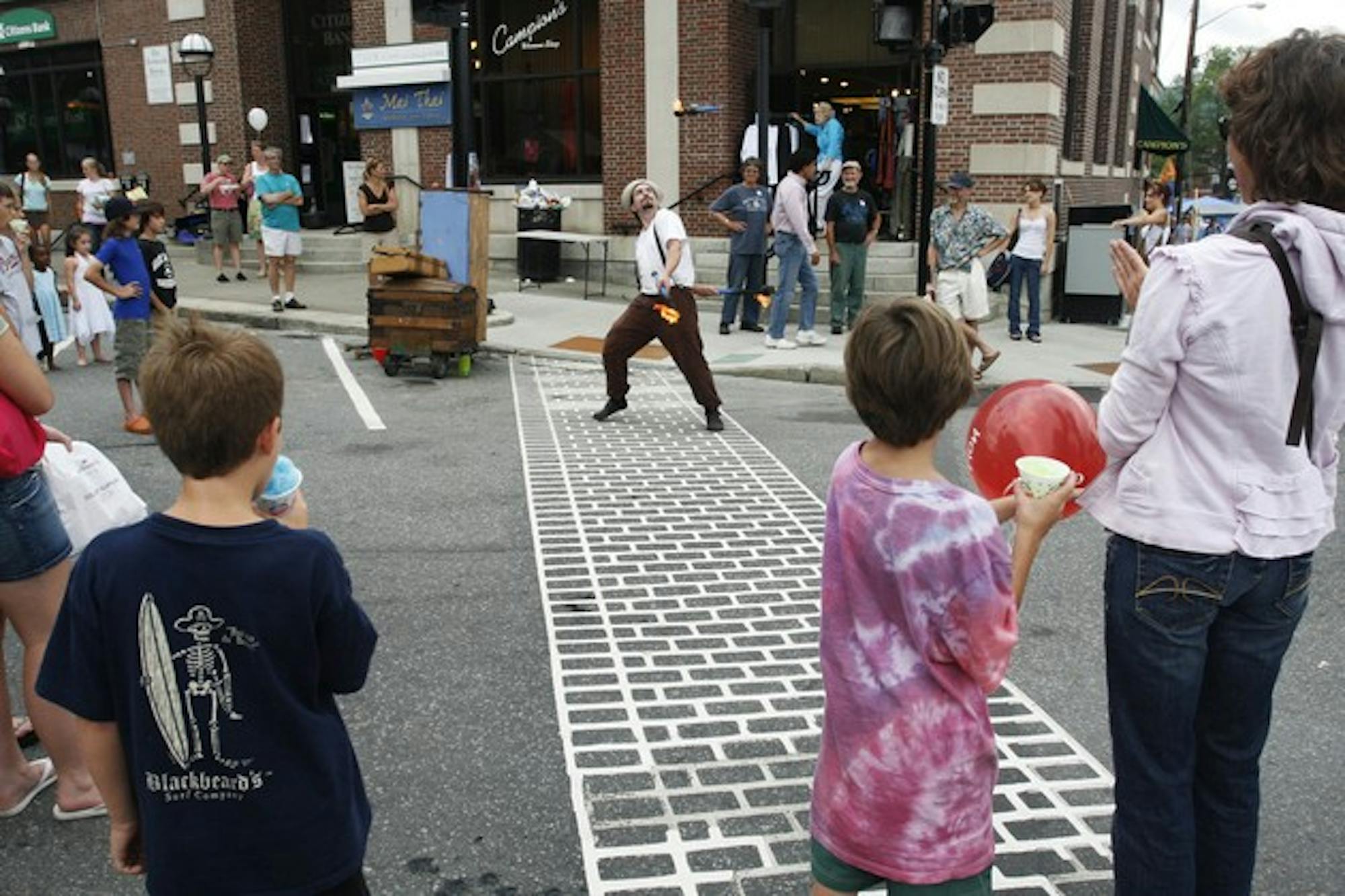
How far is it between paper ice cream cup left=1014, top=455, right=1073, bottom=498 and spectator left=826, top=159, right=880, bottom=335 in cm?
1147

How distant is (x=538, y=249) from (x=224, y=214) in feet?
16.4

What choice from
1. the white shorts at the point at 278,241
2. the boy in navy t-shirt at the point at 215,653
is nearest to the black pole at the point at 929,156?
the white shorts at the point at 278,241

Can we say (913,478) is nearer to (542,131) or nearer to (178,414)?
(178,414)

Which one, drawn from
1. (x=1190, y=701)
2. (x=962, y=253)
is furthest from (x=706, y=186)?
(x=1190, y=701)

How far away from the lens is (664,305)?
8.81m

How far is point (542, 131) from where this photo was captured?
19.4 metres

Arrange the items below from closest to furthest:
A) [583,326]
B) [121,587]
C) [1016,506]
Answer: [121,587], [1016,506], [583,326]

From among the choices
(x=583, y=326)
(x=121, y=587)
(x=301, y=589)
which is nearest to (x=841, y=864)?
(x=301, y=589)

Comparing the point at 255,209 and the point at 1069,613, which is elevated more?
the point at 255,209

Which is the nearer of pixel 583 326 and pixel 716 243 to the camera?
pixel 583 326

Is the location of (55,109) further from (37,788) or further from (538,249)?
(37,788)

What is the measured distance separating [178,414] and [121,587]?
31cm

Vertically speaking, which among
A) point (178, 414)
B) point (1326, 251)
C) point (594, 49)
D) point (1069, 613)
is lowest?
point (1069, 613)

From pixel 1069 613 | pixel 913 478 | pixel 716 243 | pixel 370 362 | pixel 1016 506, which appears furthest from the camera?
pixel 716 243
